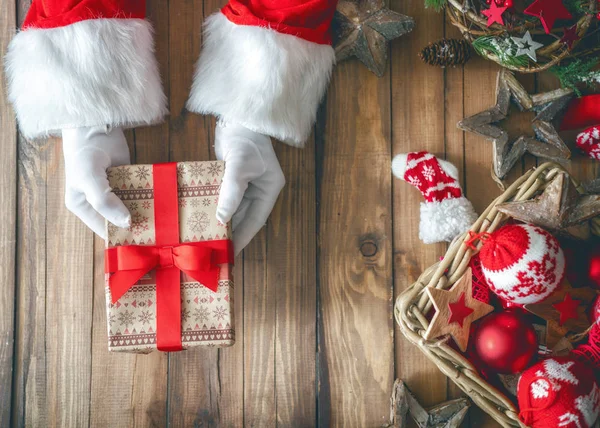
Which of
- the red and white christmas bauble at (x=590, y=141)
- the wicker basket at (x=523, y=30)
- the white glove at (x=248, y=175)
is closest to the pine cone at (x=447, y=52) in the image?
the wicker basket at (x=523, y=30)

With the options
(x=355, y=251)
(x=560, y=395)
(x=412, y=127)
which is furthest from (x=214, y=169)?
(x=560, y=395)

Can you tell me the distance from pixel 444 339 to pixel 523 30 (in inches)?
27.6

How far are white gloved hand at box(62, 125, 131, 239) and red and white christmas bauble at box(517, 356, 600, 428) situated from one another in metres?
0.91

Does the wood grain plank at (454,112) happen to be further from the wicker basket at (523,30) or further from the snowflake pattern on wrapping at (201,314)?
the snowflake pattern on wrapping at (201,314)

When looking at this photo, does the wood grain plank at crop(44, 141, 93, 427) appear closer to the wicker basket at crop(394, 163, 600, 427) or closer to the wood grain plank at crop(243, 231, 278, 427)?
the wood grain plank at crop(243, 231, 278, 427)

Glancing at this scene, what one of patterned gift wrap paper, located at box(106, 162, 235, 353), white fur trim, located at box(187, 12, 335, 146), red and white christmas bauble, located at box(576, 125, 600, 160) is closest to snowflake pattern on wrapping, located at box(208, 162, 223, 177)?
patterned gift wrap paper, located at box(106, 162, 235, 353)

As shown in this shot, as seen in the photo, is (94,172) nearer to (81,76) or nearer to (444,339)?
(81,76)

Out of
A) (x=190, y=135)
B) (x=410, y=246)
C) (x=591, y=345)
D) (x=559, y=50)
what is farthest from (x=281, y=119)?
(x=591, y=345)

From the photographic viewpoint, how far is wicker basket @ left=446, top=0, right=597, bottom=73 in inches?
47.3

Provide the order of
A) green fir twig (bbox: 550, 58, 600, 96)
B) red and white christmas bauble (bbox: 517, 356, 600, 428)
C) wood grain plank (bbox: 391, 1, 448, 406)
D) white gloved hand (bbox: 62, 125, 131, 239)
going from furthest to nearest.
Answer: wood grain plank (bbox: 391, 1, 448, 406) < green fir twig (bbox: 550, 58, 600, 96) < white gloved hand (bbox: 62, 125, 131, 239) < red and white christmas bauble (bbox: 517, 356, 600, 428)

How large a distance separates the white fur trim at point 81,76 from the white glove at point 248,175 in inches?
8.1

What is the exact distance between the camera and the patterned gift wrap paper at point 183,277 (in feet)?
3.88

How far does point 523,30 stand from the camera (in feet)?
3.99

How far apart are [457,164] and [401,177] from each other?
0.51 ft
